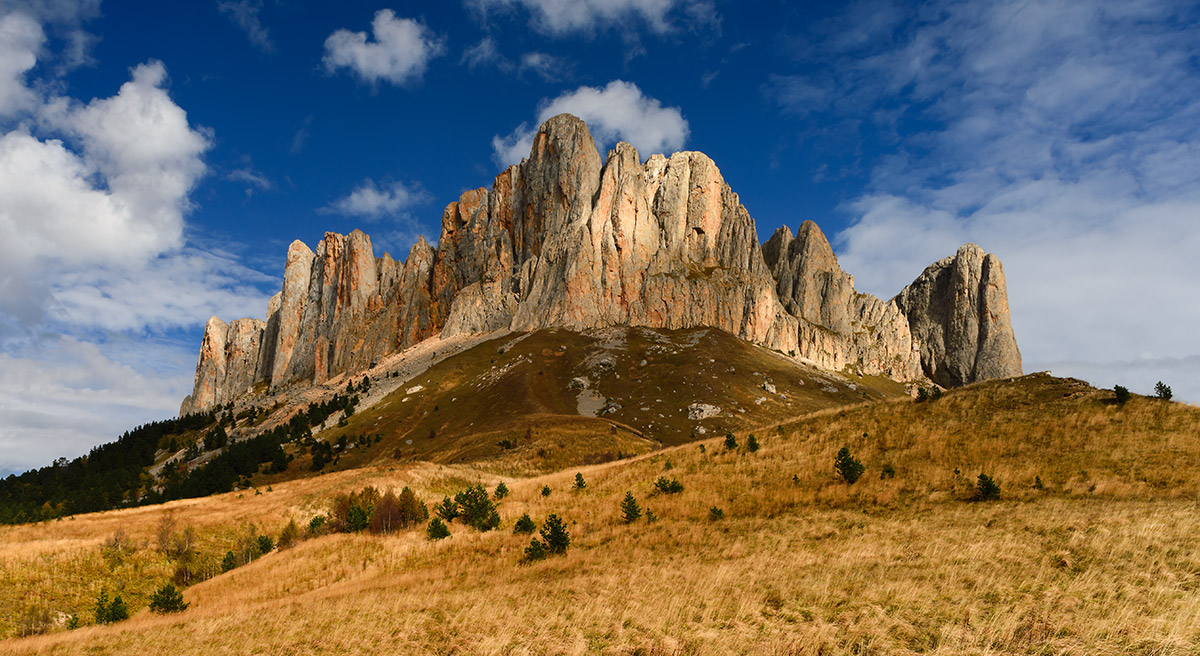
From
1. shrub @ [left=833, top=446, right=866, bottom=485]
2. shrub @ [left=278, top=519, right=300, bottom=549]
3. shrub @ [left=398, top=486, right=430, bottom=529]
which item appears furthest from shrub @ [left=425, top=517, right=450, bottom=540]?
shrub @ [left=833, top=446, right=866, bottom=485]

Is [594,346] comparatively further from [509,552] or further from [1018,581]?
[1018,581]

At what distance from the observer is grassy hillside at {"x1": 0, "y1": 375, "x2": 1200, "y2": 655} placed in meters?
10.7

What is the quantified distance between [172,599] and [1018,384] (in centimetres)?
4319

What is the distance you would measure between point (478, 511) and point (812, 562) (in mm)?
17587

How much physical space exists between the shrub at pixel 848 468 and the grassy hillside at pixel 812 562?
0.54 meters

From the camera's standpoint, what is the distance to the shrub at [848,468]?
2466 centimetres

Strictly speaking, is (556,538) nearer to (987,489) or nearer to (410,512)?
(410,512)

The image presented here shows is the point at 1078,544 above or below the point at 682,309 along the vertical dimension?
Answer: below

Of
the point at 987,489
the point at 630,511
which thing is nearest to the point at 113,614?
the point at 630,511

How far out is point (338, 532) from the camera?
29.3 metres

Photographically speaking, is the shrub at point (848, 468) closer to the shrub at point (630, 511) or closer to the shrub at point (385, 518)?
the shrub at point (630, 511)

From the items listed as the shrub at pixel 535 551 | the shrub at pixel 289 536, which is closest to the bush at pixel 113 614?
the shrub at pixel 289 536

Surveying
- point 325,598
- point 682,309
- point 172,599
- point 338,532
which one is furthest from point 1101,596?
point 682,309

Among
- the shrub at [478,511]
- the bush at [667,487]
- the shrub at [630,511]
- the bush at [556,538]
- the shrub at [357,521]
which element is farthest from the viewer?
the shrub at [357,521]
